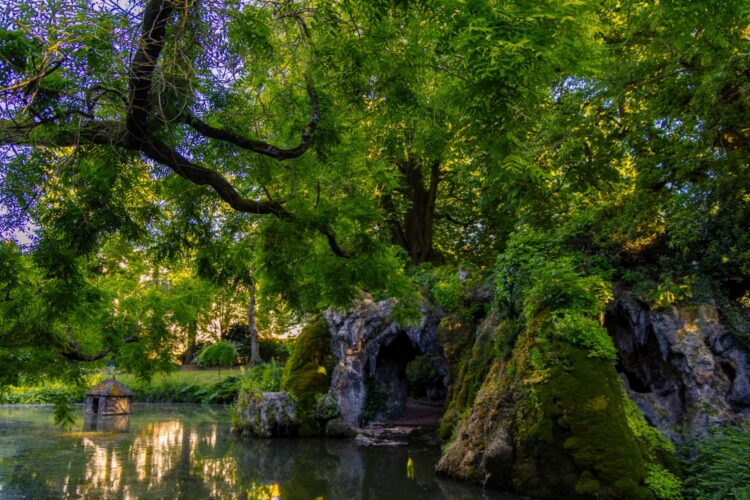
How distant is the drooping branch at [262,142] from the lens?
14.6ft

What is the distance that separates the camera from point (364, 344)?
16.6 meters

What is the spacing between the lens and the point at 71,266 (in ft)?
16.7

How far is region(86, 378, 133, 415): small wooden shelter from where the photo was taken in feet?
68.9

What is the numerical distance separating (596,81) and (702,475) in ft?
21.8

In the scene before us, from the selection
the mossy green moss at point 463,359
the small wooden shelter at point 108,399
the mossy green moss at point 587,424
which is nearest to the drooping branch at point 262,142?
the mossy green moss at point 587,424

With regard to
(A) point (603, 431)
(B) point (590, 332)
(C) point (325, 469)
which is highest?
(B) point (590, 332)

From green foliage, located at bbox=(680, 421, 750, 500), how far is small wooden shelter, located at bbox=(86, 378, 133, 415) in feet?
65.4

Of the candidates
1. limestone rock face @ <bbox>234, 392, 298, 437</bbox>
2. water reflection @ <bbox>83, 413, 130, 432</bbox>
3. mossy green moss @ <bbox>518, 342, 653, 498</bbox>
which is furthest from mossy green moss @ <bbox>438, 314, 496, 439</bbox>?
water reflection @ <bbox>83, 413, 130, 432</bbox>

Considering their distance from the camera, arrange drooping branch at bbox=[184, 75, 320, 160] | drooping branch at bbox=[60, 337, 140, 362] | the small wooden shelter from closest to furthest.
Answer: drooping branch at bbox=[184, 75, 320, 160]
drooping branch at bbox=[60, 337, 140, 362]
the small wooden shelter

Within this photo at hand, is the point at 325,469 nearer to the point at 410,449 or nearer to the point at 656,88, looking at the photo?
the point at 410,449

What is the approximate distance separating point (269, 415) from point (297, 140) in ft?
38.3

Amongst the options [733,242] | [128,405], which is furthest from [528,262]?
[128,405]

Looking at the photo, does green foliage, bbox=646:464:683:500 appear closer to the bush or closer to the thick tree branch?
the thick tree branch

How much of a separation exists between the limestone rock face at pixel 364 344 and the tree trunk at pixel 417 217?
512 centimetres
